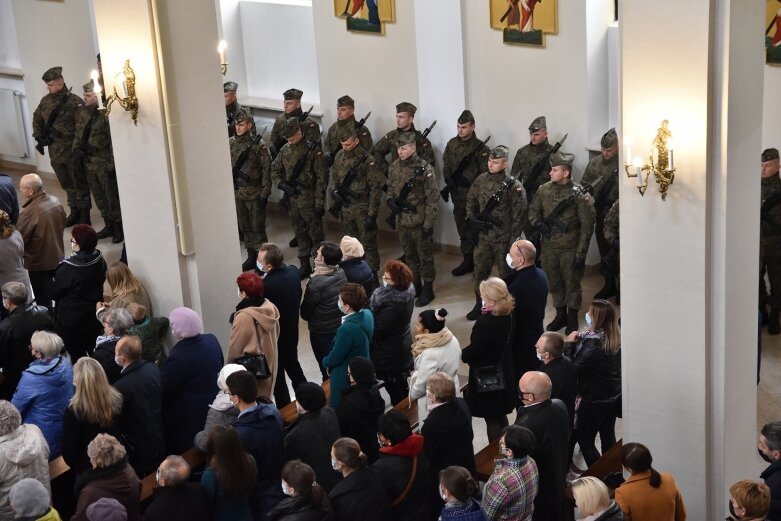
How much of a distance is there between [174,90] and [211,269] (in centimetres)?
142

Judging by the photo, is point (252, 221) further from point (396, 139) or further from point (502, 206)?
point (502, 206)

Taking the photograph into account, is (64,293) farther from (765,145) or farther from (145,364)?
Answer: (765,145)

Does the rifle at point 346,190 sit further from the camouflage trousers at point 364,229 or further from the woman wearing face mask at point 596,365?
the woman wearing face mask at point 596,365

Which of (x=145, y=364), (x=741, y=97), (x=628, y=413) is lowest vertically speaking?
(x=628, y=413)

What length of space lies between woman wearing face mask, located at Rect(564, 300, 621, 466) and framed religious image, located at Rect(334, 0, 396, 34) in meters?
6.10

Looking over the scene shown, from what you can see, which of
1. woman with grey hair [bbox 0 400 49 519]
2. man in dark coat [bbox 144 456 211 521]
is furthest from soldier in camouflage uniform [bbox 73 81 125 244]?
man in dark coat [bbox 144 456 211 521]

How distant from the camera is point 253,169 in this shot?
12.5 m

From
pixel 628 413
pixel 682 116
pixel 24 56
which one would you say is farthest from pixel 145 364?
pixel 24 56

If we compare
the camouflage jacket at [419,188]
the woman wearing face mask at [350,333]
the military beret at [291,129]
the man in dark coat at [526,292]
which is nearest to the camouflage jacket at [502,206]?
the camouflage jacket at [419,188]

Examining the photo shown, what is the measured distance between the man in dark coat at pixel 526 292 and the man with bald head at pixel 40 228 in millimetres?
4180

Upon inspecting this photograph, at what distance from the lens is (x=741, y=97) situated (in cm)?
625

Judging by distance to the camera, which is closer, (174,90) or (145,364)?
(145,364)

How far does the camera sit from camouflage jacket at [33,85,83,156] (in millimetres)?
13586

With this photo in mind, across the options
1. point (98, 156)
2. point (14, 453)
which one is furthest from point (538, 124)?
point (14, 453)
